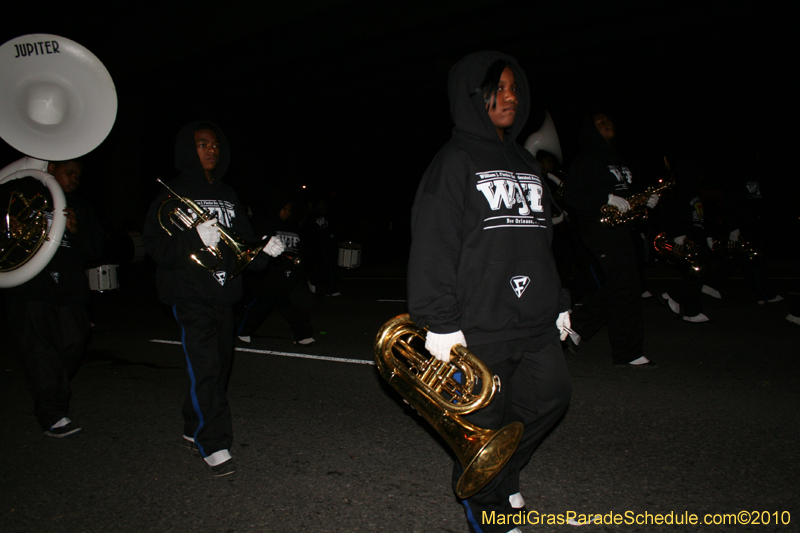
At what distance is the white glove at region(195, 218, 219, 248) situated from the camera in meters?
3.22

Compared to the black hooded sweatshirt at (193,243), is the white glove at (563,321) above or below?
below

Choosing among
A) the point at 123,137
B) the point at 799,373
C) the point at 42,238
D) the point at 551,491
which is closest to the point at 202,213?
the point at 42,238

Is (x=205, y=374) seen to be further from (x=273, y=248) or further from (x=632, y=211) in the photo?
(x=632, y=211)

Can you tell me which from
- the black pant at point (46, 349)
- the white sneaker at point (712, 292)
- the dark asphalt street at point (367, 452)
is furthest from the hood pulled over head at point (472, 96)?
the white sneaker at point (712, 292)

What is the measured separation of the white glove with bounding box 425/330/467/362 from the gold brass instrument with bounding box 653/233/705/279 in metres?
5.62

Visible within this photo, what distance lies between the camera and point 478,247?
7.59 ft

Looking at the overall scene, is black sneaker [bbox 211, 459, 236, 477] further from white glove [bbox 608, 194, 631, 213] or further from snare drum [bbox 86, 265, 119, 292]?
snare drum [bbox 86, 265, 119, 292]

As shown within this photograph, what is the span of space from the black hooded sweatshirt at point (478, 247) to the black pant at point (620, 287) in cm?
277

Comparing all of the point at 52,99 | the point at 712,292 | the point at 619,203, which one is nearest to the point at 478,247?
the point at 619,203

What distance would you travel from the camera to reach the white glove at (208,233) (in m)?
3.22

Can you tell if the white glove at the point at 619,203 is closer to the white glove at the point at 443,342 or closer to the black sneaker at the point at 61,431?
the white glove at the point at 443,342

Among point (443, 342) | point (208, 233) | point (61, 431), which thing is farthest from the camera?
point (61, 431)

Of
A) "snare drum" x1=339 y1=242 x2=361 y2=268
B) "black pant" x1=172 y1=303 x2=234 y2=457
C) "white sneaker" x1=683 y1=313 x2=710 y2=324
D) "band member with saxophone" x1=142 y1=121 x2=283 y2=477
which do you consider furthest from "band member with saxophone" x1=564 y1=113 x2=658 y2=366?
"snare drum" x1=339 y1=242 x2=361 y2=268

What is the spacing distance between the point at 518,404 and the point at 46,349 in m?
3.37
